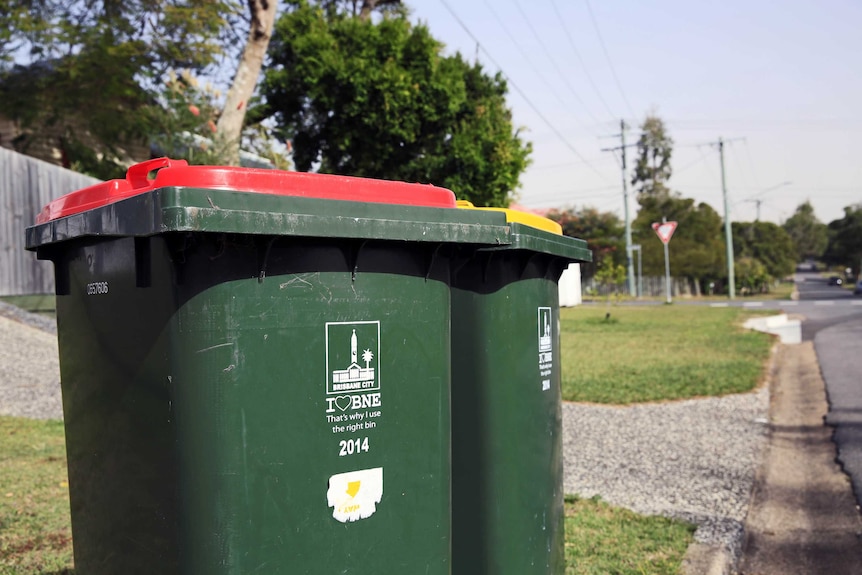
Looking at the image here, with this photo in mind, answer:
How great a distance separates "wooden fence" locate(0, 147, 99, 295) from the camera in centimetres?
1278

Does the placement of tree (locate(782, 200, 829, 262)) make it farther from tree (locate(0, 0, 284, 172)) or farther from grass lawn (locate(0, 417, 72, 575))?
grass lawn (locate(0, 417, 72, 575))

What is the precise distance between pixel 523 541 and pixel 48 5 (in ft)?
51.1

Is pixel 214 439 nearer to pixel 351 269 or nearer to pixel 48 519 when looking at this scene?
pixel 351 269

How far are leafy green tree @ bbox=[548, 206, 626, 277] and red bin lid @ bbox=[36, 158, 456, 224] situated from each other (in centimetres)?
5027

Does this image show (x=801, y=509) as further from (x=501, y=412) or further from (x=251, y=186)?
A: (x=251, y=186)

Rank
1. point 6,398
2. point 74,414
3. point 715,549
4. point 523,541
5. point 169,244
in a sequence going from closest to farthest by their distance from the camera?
point 169,244 < point 74,414 < point 523,541 < point 715,549 < point 6,398

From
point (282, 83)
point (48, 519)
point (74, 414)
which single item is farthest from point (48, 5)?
point (74, 414)

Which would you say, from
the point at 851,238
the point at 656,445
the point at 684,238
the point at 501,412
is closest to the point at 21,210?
the point at 656,445

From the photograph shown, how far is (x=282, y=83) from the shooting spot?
1694 cm

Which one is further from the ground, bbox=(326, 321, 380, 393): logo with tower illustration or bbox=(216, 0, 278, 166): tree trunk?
bbox=(216, 0, 278, 166): tree trunk

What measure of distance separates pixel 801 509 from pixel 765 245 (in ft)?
261

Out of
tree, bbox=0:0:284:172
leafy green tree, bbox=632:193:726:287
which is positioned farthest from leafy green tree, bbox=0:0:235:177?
leafy green tree, bbox=632:193:726:287

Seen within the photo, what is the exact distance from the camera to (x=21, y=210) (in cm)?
1302

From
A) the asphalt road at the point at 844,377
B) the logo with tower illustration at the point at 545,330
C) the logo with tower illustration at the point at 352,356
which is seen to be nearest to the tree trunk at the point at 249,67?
the asphalt road at the point at 844,377
